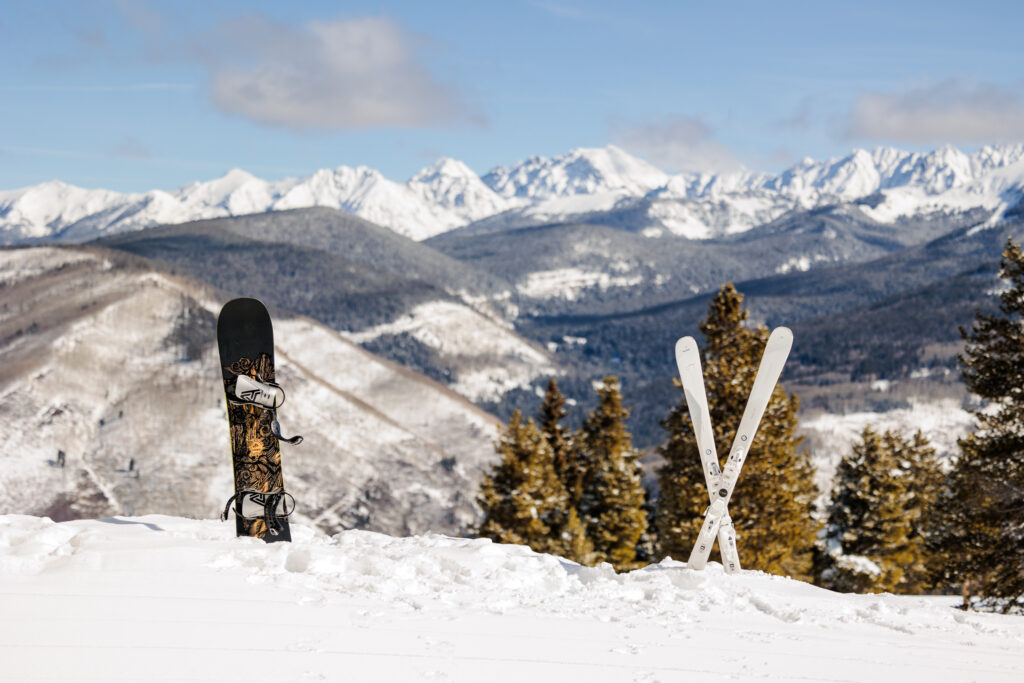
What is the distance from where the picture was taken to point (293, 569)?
38.9 feet

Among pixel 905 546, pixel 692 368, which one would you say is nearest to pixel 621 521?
pixel 905 546

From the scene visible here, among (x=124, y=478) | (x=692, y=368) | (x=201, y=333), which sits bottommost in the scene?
(x=124, y=478)

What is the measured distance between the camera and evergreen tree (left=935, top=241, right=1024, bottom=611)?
19031 mm

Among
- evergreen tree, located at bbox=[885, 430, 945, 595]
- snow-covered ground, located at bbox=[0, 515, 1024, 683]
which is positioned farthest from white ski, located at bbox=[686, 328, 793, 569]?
evergreen tree, located at bbox=[885, 430, 945, 595]

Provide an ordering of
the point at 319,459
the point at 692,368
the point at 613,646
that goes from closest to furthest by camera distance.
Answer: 1. the point at 613,646
2. the point at 692,368
3. the point at 319,459

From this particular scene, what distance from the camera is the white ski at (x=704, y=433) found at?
15234 millimetres

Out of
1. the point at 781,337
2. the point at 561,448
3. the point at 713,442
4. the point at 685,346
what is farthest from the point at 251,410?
the point at 561,448

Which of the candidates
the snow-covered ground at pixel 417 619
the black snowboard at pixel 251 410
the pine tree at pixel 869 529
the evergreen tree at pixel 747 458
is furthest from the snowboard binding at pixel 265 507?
the pine tree at pixel 869 529

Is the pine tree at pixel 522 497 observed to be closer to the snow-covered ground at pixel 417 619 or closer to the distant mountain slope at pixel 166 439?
the snow-covered ground at pixel 417 619

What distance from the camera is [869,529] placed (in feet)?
119

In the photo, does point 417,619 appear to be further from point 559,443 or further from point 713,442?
point 559,443

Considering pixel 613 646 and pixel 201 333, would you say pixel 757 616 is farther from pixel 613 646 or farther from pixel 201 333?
pixel 201 333

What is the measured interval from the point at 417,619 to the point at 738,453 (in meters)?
7.46

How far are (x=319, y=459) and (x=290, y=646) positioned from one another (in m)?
154
